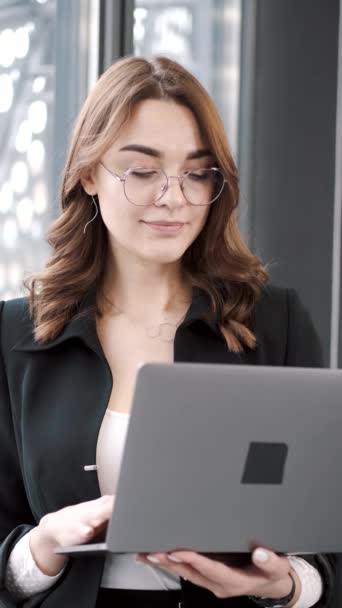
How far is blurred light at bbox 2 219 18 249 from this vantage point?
3.22 m

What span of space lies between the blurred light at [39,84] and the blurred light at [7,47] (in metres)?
0.12

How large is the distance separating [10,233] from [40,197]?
173mm

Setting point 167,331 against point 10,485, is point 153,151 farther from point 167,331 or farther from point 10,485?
point 10,485

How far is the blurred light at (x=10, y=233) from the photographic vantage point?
322 centimetres

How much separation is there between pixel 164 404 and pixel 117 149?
702 millimetres

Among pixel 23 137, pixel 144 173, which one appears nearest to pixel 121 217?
pixel 144 173

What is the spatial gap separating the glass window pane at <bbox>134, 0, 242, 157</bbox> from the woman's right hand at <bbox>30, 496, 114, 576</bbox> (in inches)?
90.2

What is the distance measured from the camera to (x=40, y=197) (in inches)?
132

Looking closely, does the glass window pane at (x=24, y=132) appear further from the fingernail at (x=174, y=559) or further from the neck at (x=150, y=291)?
the fingernail at (x=174, y=559)

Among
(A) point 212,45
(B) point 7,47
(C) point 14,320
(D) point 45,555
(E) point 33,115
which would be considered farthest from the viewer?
(A) point 212,45

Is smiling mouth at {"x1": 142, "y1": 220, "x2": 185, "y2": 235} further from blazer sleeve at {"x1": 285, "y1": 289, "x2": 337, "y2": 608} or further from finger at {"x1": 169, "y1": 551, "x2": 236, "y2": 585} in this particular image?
finger at {"x1": 169, "y1": 551, "x2": 236, "y2": 585}

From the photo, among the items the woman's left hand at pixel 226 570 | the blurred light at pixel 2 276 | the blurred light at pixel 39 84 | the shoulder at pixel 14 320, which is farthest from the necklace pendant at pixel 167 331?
the blurred light at pixel 39 84

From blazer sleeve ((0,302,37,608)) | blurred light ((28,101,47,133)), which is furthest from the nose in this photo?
blurred light ((28,101,47,133))

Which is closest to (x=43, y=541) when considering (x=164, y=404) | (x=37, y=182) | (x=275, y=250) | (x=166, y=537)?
(x=166, y=537)
